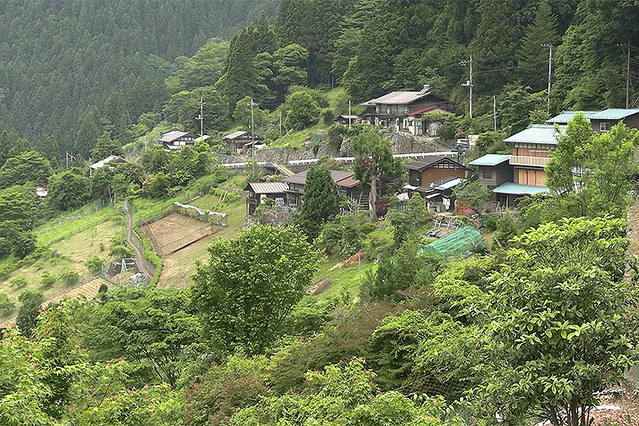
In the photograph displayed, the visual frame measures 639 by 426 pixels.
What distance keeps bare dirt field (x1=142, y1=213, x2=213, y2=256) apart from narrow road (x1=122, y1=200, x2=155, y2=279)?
29.6 inches

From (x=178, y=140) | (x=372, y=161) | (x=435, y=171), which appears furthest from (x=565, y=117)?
(x=178, y=140)

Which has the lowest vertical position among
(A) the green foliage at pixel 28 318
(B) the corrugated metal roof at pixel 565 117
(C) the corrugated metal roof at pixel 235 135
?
(A) the green foliage at pixel 28 318

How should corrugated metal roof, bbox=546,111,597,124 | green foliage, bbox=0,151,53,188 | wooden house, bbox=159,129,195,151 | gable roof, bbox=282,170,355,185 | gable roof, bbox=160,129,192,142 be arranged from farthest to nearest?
green foliage, bbox=0,151,53,188, gable roof, bbox=160,129,192,142, wooden house, bbox=159,129,195,151, gable roof, bbox=282,170,355,185, corrugated metal roof, bbox=546,111,597,124

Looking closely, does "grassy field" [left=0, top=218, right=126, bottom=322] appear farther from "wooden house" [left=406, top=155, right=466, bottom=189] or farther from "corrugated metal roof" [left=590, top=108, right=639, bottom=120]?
"corrugated metal roof" [left=590, top=108, right=639, bottom=120]

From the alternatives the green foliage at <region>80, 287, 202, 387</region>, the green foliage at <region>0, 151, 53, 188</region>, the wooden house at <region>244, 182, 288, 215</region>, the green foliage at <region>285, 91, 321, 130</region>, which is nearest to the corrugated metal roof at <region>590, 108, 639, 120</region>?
the wooden house at <region>244, 182, 288, 215</region>

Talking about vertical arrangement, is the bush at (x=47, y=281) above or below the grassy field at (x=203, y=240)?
below

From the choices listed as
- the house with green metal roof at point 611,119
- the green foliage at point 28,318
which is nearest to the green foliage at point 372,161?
the house with green metal roof at point 611,119

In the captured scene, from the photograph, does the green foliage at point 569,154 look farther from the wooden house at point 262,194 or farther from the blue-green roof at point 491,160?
the wooden house at point 262,194

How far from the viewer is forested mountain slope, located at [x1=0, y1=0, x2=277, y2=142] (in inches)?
3674

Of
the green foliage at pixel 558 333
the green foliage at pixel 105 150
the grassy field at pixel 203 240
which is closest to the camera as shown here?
the green foliage at pixel 558 333

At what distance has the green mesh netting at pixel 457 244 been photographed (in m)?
19.9

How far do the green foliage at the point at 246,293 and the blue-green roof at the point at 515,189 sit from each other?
10593 mm

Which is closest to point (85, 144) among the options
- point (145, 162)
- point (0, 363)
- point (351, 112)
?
point (145, 162)

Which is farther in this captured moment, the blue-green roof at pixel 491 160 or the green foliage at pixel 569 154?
the blue-green roof at pixel 491 160
